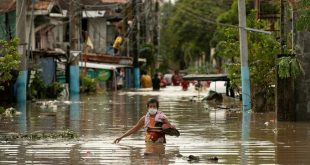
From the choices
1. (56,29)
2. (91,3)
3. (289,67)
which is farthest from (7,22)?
(289,67)

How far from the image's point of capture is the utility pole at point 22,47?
107 ft

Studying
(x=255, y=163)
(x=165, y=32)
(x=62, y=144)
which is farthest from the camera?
(x=165, y=32)

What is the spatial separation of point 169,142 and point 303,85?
22.6 feet

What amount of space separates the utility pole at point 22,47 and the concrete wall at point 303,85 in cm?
1469

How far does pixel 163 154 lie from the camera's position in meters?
13.5

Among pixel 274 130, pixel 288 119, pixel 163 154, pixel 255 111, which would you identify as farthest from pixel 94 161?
pixel 255 111

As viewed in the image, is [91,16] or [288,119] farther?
[91,16]

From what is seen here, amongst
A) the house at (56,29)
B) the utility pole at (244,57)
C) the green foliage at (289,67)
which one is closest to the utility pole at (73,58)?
the house at (56,29)

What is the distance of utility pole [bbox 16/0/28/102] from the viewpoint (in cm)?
3269

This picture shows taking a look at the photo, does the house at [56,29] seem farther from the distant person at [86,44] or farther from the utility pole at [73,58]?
the utility pole at [73,58]

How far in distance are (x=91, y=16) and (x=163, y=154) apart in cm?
5183

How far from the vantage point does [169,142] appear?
1562 cm

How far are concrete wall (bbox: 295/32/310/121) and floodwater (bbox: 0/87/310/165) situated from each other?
79cm

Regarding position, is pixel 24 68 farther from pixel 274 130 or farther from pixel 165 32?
pixel 165 32
